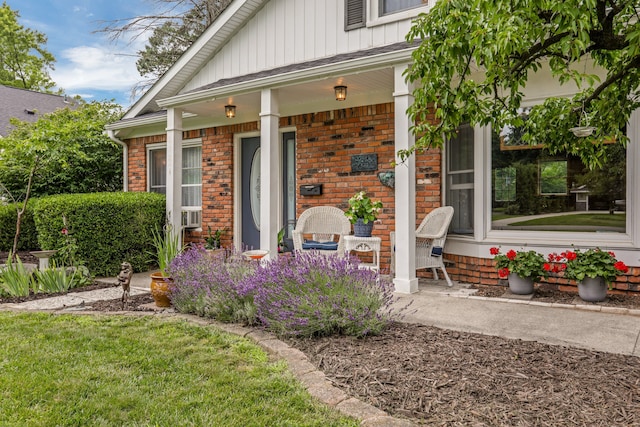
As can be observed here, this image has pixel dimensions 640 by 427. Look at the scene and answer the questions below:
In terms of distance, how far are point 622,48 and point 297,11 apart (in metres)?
5.41

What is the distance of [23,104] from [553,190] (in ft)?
64.1

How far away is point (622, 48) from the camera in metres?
2.43

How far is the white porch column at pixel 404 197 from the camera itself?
496cm

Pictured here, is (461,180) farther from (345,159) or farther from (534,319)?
(534,319)

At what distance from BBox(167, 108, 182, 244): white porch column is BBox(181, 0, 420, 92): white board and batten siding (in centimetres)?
130

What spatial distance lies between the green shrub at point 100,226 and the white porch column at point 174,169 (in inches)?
11.2

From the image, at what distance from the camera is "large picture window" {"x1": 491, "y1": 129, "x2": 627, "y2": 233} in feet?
15.6

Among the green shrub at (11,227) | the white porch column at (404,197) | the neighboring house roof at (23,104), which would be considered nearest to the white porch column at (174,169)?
the white porch column at (404,197)

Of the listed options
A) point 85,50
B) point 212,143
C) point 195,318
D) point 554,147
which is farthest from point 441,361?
point 85,50

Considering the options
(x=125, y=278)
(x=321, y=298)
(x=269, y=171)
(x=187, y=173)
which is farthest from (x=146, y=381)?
(x=187, y=173)

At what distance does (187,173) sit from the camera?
902cm

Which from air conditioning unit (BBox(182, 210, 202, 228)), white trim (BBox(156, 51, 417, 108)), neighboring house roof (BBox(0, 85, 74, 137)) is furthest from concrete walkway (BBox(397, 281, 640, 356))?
neighboring house roof (BBox(0, 85, 74, 137))

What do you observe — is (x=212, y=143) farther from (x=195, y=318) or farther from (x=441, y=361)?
(x=441, y=361)

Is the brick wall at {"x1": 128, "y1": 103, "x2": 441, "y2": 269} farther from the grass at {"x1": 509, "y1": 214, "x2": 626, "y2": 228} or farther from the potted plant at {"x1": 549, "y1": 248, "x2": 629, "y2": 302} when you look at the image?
the potted plant at {"x1": 549, "y1": 248, "x2": 629, "y2": 302}
